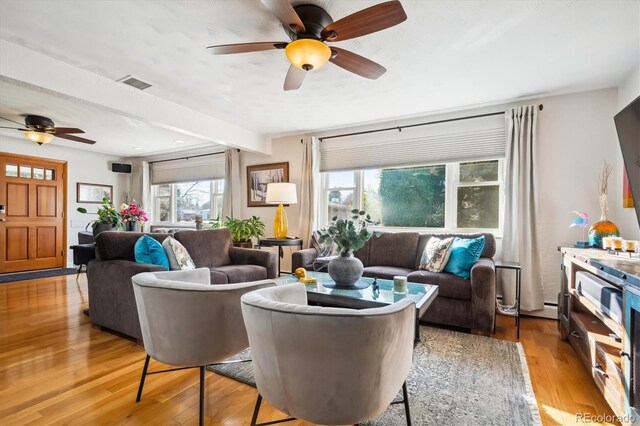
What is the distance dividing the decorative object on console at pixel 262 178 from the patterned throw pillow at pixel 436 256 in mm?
2497

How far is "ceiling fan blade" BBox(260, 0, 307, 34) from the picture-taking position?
5.18ft

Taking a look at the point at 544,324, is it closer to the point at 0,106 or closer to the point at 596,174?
the point at 596,174

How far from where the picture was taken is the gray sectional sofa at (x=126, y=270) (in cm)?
244

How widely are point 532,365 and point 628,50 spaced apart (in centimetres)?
243

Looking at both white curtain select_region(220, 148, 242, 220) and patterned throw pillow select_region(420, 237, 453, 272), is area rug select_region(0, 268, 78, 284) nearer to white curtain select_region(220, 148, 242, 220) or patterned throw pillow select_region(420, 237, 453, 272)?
white curtain select_region(220, 148, 242, 220)

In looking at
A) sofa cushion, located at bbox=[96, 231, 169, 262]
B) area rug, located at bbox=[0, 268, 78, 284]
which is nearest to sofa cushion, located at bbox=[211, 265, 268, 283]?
sofa cushion, located at bbox=[96, 231, 169, 262]

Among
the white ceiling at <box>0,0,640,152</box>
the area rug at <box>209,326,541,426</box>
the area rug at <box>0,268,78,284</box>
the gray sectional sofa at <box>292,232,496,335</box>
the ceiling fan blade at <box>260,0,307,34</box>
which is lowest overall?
the area rug at <box>209,326,541,426</box>

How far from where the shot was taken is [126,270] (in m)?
2.45

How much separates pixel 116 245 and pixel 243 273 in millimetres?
1133

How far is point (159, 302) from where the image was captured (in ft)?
4.75

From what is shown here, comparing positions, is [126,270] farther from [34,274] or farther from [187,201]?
[34,274]

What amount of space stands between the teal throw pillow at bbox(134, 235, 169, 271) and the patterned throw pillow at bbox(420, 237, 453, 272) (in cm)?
242

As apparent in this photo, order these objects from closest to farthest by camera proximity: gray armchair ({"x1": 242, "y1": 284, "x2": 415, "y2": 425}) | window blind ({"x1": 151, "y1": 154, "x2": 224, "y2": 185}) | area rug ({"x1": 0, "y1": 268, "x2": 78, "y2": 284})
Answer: gray armchair ({"x1": 242, "y1": 284, "x2": 415, "y2": 425}) < area rug ({"x1": 0, "y1": 268, "x2": 78, "y2": 284}) < window blind ({"x1": 151, "y1": 154, "x2": 224, "y2": 185})

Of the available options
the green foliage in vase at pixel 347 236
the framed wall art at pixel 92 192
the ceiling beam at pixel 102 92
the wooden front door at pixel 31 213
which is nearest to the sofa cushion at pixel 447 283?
the green foliage in vase at pixel 347 236
